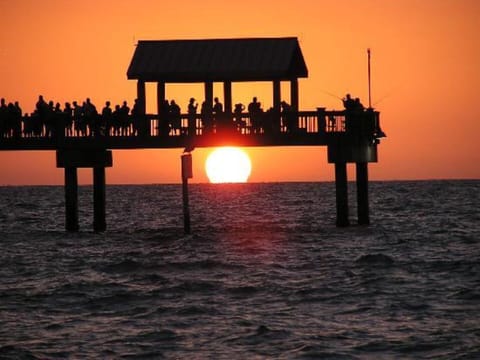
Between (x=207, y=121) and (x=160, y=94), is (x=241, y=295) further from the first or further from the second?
(x=160, y=94)

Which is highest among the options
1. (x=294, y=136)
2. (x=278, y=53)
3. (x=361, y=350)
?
(x=278, y=53)

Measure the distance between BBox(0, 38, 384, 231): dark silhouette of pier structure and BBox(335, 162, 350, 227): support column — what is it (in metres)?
0.03

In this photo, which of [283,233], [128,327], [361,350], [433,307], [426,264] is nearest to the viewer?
[361,350]

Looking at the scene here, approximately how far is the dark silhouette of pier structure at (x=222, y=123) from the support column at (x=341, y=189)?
35 mm

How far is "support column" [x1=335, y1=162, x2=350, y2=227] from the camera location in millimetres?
47688

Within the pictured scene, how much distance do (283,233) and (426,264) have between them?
16.1 meters

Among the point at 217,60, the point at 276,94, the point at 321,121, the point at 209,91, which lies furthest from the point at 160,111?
the point at 321,121

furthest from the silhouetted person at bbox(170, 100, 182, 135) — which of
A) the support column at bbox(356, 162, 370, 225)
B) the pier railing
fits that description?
the support column at bbox(356, 162, 370, 225)

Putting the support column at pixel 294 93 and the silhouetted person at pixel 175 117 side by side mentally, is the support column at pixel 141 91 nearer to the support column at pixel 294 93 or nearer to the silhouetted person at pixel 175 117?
the silhouetted person at pixel 175 117

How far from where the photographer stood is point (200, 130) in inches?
1817

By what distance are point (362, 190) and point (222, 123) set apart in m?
6.67

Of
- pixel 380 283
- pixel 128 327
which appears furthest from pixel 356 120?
pixel 128 327

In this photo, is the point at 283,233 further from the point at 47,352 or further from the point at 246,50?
the point at 47,352

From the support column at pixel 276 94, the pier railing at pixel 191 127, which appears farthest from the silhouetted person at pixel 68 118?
the support column at pixel 276 94
